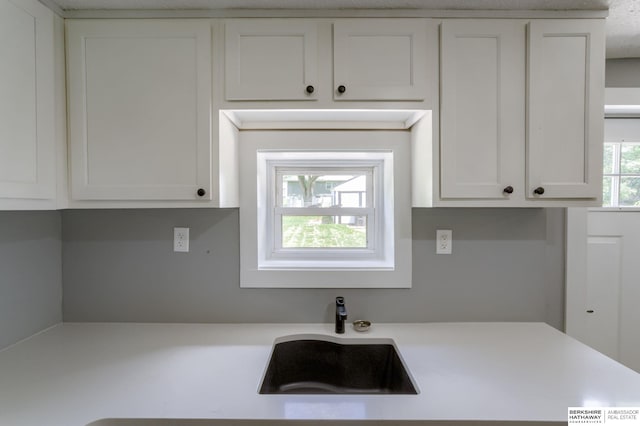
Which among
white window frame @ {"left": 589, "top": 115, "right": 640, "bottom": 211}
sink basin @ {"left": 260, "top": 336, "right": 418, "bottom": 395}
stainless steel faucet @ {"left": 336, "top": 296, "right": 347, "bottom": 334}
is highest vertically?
white window frame @ {"left": 589, "top": 115, "right": 640, "bottom": 211}

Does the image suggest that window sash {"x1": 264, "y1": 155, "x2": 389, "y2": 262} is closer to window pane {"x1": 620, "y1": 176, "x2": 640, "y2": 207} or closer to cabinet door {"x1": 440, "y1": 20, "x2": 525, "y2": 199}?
cabinet door {"x1": 440, "y1": 20, "x2": 525, "y2": 199}

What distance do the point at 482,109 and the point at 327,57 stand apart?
2.14 feet

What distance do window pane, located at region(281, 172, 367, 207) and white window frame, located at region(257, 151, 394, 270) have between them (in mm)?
35

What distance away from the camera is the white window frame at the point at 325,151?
156 cm

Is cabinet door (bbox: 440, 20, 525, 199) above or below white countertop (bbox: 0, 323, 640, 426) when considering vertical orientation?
above

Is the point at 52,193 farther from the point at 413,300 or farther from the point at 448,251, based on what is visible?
the point at 448,251

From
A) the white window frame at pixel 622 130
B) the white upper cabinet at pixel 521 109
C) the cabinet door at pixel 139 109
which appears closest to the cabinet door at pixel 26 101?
the cabinet door at pixel 139 109

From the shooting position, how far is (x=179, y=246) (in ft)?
5.10

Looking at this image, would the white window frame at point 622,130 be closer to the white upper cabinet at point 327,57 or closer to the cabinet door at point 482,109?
the cabinet door at point 482,109

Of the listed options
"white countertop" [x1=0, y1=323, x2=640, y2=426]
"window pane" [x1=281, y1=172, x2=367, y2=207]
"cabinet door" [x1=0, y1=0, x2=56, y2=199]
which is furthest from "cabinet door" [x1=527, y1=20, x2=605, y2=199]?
"cabinet door" [x1=0, y1=0, x2=56, y2=199]

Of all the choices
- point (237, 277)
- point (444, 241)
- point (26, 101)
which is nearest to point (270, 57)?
point (26, 101)

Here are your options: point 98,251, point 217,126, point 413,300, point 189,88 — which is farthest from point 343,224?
point 98,251

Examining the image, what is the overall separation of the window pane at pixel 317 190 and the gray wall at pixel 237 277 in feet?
1.48

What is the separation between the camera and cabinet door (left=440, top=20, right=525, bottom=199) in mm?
1248
